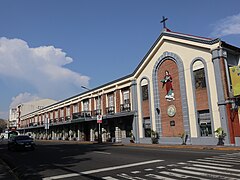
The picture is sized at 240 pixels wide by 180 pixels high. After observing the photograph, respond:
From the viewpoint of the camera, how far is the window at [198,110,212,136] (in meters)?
21.2

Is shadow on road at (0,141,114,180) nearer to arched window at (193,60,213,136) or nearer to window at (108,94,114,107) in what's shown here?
arched window at (193,60,213,136)

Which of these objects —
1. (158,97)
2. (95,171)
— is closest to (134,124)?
(158,97)

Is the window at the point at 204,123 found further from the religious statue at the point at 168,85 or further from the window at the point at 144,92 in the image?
the window at the point at 144,92

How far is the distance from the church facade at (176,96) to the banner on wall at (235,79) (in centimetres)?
33

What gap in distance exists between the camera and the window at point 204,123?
21192 millimetres

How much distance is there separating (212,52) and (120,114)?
13.8 meters

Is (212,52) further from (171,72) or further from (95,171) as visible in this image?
(95,171)

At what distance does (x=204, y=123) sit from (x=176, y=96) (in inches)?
157

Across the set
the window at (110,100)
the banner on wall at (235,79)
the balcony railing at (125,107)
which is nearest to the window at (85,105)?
the window at (110,100)

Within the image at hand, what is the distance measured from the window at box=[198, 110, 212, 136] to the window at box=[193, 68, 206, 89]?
7.74 ft

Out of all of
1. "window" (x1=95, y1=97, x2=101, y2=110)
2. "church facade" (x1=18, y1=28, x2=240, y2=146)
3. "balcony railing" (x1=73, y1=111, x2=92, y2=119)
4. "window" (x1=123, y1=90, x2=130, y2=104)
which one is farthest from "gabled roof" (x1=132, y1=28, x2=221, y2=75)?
"balcony railing" (x1=73, y1=111, x2=92, y2=119)

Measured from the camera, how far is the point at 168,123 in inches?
977

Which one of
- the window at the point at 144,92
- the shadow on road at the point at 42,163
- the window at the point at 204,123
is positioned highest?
the window at the point at 144,92

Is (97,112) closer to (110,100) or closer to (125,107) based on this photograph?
(110,100)
